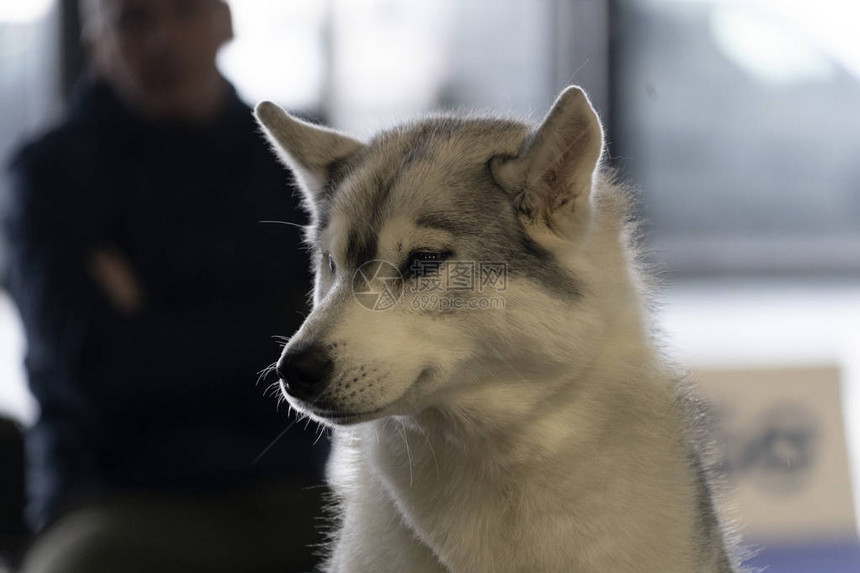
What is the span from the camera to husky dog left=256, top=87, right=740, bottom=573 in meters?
1.00

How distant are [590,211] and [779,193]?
3478 mm

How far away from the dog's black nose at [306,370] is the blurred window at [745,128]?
10.4ft

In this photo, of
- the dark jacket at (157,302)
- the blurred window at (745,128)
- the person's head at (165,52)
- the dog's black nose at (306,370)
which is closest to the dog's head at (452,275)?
the dog's black nose at (306,370)

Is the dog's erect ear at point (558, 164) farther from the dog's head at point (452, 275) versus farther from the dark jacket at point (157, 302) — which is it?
the dark jacket at point (157, 302)

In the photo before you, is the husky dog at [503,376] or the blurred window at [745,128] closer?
the husky dog at [503,376]

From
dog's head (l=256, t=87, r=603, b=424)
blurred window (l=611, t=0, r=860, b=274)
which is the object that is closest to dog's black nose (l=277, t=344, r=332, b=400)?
dog's head (l=256, t=87, r=603, b=424)

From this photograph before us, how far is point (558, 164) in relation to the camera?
104 centimetres

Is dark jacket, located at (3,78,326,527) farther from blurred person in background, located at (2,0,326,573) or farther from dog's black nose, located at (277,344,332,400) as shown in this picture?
dog's black nose, located at (277,344,332,400)

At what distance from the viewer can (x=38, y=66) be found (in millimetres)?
3586

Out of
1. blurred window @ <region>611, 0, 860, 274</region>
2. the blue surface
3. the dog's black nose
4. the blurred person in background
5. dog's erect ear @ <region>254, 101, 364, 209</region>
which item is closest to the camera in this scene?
the dog's black nose

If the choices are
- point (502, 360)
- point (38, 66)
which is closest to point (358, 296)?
point (502, 360)

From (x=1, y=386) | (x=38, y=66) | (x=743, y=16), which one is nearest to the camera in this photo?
(x=1, y=386)

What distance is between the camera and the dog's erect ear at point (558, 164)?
980 millimetres

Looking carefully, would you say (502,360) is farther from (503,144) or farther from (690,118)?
(690,118)
